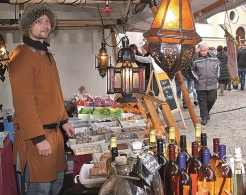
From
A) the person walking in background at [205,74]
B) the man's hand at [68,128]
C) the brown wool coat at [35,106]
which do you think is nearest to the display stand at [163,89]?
the person walking in background at [205,74]

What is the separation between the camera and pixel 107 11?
365 centimetres

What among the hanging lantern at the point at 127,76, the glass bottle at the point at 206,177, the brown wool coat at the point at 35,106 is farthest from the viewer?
the hanging lantern at the point at 127,76

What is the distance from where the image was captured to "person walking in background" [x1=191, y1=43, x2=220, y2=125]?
8.08m

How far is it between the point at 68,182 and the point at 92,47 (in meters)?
5.29

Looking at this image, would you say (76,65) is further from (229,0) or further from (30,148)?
(30,148)

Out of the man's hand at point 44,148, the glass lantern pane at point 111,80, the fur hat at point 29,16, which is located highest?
the fur hat at point 29,16

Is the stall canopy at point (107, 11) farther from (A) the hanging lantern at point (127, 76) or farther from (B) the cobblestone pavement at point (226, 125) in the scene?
(B) the cobblestone pavement at point (226, 125)

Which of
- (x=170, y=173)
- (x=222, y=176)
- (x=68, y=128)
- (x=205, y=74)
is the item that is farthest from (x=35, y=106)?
(x=205, y=74)

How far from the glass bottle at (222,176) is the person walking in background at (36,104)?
1.64 metres

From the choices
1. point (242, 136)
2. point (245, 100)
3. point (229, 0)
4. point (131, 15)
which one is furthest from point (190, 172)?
point (245, 100)

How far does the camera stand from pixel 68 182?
4.14 metres

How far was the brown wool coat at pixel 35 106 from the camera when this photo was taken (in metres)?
2.95

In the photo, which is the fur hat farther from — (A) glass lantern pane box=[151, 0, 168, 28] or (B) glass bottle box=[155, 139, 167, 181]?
(B) glass bottle box=[155, 139, 167, 181]

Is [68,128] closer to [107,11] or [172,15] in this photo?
[107,11]
